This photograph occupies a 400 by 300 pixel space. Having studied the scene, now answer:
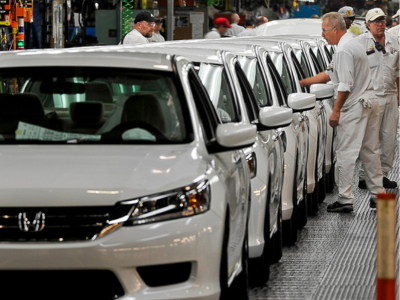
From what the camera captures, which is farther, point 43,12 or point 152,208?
point 43,12

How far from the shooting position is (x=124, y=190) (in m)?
5.18

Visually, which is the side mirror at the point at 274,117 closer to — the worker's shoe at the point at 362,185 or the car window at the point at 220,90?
the car window at the point at 220,90

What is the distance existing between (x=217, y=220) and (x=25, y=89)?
78.9 inches

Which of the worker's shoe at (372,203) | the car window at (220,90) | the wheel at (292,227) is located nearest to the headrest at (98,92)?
the car window at (220,90)

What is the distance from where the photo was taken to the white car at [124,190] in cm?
507

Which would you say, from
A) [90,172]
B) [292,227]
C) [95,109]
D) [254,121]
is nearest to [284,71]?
[292,227]

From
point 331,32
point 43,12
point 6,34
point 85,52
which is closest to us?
point 85,52

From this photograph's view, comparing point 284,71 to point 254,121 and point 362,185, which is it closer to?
point 254,121

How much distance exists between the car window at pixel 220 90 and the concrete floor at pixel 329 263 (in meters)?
1.29

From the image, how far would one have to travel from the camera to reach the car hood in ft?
16.9

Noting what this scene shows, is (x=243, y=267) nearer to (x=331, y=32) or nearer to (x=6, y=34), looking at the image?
(x=331, y=32)

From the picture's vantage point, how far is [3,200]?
5172mm

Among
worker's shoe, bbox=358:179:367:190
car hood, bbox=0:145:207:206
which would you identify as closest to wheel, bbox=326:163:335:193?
worker's shoe, bbox=358:179:367:190

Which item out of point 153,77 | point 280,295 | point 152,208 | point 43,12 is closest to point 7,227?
point 152,208
